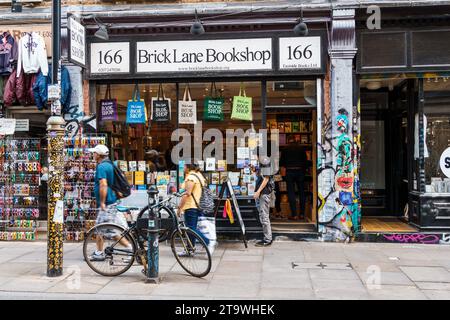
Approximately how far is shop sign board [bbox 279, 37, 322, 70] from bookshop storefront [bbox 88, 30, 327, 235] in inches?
0.8

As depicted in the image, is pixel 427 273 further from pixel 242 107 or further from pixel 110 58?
pixel 110 58

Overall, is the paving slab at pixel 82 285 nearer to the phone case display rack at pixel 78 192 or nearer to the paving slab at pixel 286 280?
the paving slab at pixel 286 280

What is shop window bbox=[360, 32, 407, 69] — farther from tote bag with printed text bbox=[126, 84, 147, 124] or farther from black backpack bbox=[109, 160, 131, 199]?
black backpack bbox=[109, 160, 131, 199]

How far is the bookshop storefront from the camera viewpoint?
10641 mm

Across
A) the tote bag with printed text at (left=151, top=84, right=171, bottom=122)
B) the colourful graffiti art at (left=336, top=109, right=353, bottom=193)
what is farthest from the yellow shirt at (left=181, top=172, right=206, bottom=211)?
the colourful graffiti art at (left=336, top=109, right=353, bottom=193)

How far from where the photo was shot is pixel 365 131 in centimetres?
1284

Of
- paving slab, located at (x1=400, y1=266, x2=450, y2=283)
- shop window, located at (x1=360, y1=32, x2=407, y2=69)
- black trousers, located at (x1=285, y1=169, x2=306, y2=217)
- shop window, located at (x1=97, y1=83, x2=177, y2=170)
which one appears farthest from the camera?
black trousers, located at (x1=285, y1=169, x2=306, y2=217)

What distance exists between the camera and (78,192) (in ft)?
33.9

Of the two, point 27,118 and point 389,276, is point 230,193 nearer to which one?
point 389,276

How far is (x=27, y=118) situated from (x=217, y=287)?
285 inches

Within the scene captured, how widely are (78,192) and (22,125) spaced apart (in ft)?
8.77

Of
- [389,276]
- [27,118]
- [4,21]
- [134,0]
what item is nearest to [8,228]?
[27,118]

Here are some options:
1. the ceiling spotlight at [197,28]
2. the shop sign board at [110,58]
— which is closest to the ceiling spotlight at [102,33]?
the shop sign board at [110,58]

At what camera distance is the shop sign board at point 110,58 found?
1098 centimetres
